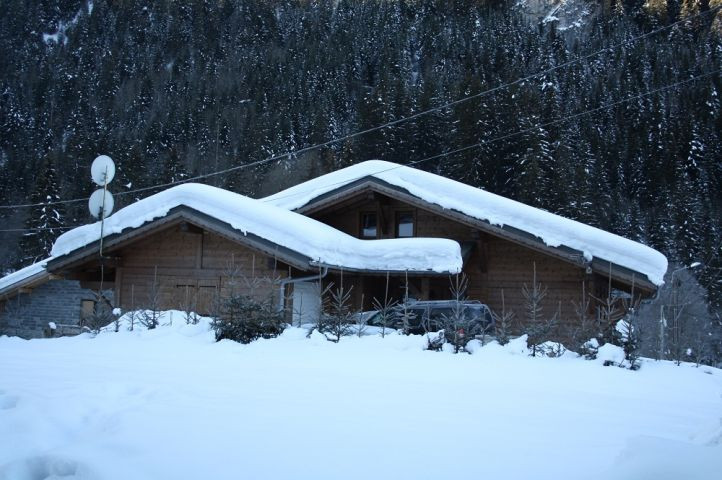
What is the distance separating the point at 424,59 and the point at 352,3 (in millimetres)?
34487

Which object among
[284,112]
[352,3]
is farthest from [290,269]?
[352,3]

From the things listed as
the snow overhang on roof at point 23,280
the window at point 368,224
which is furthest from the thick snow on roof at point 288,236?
the snow overhang on roof at point 23,280

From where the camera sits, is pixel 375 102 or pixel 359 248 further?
pixel 375 102

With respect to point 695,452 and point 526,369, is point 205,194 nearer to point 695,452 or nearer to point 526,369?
point 526,369

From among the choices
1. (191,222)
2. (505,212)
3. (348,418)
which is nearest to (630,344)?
(348,418)

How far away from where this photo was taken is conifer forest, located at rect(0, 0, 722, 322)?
38406 mm

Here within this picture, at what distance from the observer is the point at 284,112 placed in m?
64.8

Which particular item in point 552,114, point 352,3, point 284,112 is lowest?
point 552,114

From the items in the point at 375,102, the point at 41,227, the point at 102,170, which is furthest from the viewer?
the point at 375,102

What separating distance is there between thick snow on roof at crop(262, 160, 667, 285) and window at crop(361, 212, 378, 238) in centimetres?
150

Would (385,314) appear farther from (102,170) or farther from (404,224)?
(404,224)

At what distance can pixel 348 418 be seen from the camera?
403 centimetres

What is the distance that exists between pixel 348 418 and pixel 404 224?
13.1 metres

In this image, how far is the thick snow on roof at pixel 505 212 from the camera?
12.8 metres
